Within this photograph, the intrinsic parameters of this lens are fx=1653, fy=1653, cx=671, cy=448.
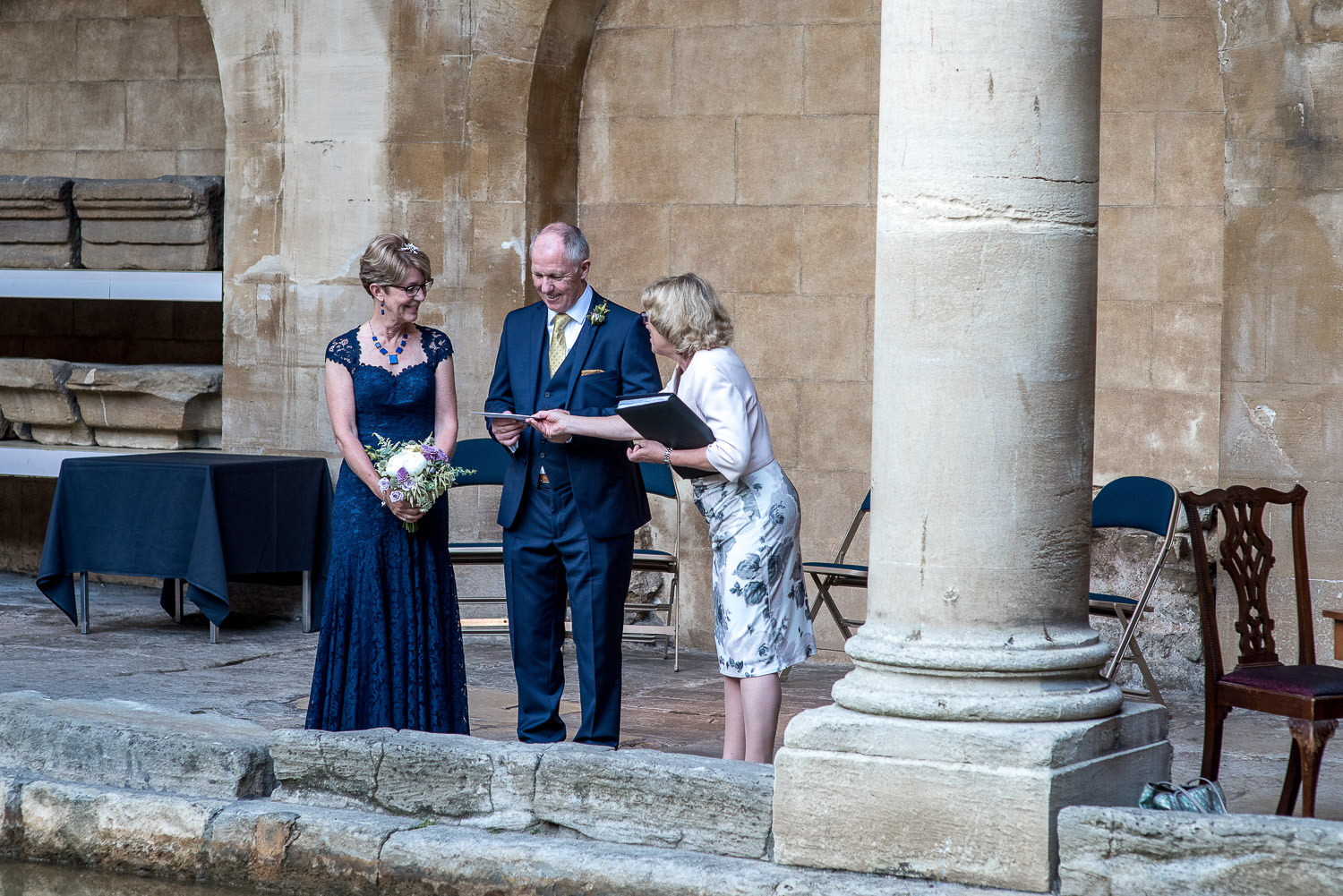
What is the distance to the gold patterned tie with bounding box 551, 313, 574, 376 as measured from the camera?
14.5ft

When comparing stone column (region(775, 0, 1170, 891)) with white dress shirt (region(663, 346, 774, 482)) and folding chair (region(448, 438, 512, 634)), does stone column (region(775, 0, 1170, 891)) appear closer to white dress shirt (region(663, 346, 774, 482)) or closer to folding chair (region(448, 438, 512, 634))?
white dress shirt (region(663, 346, 774, 482))

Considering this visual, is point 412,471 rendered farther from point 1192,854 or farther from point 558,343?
point 1192,854

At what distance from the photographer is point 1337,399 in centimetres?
573

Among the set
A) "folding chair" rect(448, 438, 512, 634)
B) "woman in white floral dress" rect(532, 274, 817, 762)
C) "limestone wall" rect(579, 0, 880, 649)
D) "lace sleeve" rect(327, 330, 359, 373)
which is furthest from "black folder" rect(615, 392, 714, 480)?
"limestone wall" rect(579, 0, 880, 649)

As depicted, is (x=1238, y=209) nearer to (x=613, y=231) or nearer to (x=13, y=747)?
(x=613, y=231)

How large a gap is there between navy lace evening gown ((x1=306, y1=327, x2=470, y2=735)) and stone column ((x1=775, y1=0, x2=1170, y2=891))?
1477 mm

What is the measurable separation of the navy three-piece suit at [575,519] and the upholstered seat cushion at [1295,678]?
1.58m

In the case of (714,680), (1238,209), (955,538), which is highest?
(1238,209)

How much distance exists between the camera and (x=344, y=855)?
3.85 metres

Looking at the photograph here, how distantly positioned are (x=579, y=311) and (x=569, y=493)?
0.49 m

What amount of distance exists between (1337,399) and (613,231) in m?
3.01

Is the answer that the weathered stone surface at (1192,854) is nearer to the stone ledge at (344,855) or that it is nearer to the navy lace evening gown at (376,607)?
the stone ledge at (344,855)

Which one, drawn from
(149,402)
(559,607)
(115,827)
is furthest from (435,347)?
(149,402)

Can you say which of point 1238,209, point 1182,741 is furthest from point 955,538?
point 1238,209
